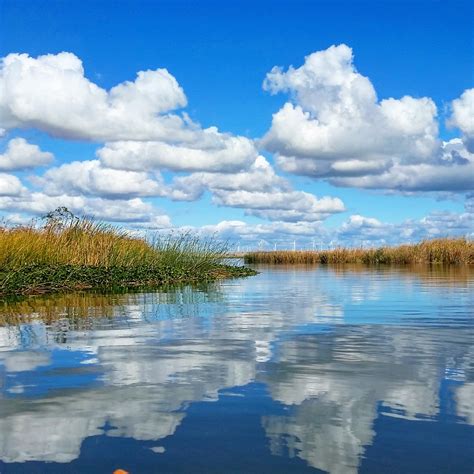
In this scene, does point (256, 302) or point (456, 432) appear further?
point (256, 302)

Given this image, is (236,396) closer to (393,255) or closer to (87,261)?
(87,261)

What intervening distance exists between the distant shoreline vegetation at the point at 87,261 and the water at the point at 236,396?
6.94 metres

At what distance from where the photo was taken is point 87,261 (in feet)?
68.8

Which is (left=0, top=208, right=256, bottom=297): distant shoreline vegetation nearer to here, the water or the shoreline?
the shoreline

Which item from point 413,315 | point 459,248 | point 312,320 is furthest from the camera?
point 459,248

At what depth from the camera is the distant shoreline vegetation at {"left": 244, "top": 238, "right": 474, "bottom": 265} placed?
1820 inches

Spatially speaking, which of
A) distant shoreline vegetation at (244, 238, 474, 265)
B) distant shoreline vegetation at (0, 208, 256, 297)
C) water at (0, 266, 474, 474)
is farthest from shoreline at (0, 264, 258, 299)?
distant shoreline vegetation at (244, 238, 474, 265)

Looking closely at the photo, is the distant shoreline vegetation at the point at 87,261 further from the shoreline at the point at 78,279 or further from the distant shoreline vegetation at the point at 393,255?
the distant shoreline vegetation at the point at 393,255

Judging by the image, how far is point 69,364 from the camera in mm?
6137

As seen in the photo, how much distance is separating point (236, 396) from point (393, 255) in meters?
46.4

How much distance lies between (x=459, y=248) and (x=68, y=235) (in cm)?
3204

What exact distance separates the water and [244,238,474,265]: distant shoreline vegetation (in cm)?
3843

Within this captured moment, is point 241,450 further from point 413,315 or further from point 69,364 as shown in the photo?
point 413,315

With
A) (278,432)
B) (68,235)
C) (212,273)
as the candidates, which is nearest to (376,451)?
(278,432)
